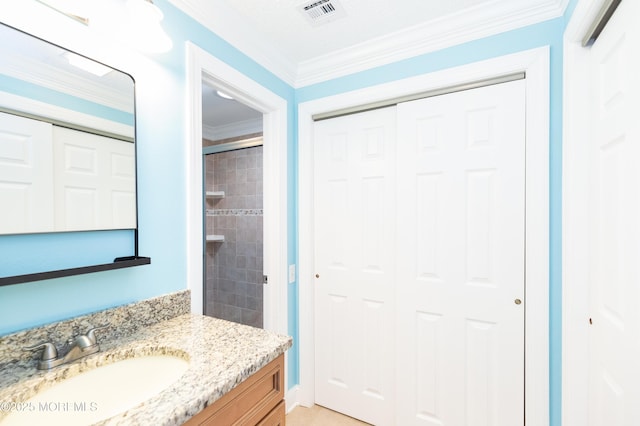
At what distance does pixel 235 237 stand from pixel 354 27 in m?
2.30

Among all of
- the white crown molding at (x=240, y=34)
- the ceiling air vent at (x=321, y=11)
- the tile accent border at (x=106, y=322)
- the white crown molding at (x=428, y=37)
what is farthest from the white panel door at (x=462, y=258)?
the tile accent border at (x=106, y=322)

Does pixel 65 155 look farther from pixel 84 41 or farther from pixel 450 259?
pixel 450 259

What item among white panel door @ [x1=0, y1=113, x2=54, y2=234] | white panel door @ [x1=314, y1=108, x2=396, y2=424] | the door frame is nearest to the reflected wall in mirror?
white panel door @ [x1=0, y1=113, x2=54, y2=234]

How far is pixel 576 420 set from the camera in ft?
4.13

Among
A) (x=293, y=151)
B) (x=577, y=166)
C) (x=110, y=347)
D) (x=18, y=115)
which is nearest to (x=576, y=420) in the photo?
(x=577, y=166)

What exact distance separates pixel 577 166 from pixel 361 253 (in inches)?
46.1

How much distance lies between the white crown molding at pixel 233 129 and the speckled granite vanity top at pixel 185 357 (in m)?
2.44

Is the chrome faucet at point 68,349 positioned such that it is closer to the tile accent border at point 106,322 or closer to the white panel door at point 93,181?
the tile accent border at point 106,322

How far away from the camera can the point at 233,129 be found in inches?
130

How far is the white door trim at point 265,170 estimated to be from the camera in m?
1.30

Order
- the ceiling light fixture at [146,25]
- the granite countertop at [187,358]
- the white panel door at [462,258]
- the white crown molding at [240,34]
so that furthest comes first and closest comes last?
the white panel door at [462,258] → the white crown molding at [240,34] → the ceiling light fixture at [146,25] → the granite countertop at [187,358]

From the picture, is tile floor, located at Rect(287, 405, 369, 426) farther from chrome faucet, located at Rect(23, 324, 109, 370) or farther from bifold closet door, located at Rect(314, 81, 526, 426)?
chrome faucet, located at Rect(23, 324, 109, 370)

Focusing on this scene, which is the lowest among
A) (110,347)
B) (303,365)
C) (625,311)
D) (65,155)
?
(303,365)

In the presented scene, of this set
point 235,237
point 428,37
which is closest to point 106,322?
point 428,37
